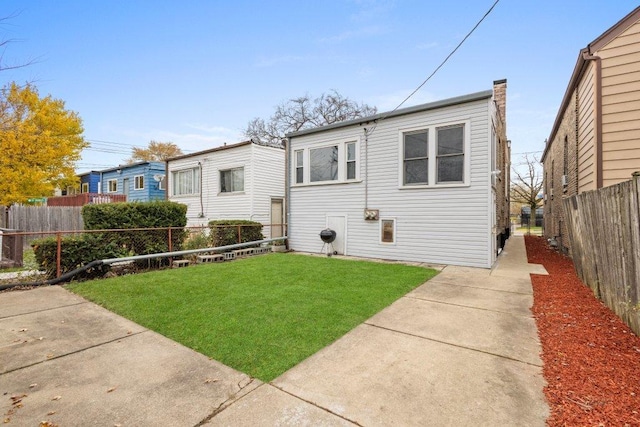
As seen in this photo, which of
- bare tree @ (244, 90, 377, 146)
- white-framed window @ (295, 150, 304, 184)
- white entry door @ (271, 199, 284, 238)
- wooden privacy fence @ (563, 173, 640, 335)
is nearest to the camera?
wooden privacy fence @ (563, 173, 640, 335)

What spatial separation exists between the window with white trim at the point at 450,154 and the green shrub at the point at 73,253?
8.80 meters

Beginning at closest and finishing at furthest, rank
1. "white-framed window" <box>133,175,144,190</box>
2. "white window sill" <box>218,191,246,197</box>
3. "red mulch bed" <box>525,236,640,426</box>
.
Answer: "red mulch bed" <box>525,236,640,426</box>
"white window sill" <box>218,191,246,197</box>
"white-framed window" <box>133,175,144,190</box>

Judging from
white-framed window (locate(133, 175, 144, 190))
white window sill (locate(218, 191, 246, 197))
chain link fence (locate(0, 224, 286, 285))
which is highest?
white-framed window (locate(133, 175, 144, 190))

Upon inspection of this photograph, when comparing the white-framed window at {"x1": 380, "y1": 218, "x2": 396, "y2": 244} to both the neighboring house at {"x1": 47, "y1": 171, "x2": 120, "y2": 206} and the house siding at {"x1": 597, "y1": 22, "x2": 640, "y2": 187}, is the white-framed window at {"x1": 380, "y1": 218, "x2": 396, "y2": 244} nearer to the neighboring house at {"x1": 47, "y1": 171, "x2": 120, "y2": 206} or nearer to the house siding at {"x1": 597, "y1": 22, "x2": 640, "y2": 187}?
the house siding at {"x1": 597, "y1": 22, "x2": 640, "y2": 187}

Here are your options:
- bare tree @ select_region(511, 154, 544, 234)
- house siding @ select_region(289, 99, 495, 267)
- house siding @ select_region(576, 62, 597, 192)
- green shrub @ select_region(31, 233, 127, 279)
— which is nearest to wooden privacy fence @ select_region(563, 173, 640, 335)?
house siding @ select_region(576, 62, 597, 192)

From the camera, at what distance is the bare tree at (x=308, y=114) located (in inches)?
1127

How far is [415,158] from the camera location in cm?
886

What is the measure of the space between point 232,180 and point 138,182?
431 inches

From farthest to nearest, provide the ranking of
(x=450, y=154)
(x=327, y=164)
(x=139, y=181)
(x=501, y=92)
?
(x=139, y=181) → (x=501, y=92) → (x=327, y=164) → (x=450, y=154)

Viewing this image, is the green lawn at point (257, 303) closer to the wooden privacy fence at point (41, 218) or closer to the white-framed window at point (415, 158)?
the white-framed window at point (415, 158)

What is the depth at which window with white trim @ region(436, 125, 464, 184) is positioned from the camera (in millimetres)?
8148

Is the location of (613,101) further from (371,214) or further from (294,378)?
(294,378)

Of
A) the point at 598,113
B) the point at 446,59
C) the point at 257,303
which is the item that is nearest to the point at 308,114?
the point at 446,59

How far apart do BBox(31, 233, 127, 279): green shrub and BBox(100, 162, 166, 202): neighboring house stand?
40.8ft
